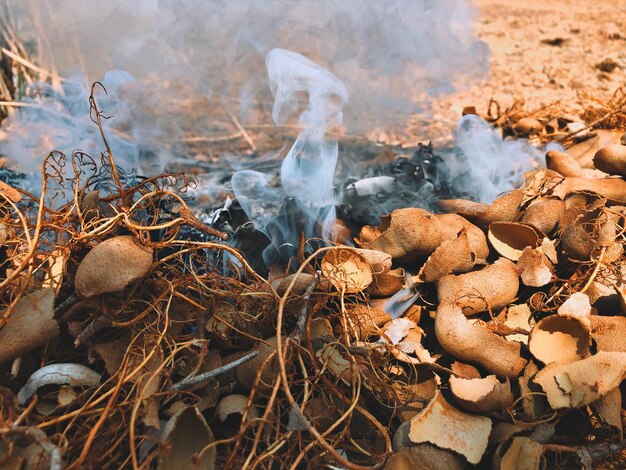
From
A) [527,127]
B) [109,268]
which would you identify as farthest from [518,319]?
[527,127]

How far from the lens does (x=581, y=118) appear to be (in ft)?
13.0

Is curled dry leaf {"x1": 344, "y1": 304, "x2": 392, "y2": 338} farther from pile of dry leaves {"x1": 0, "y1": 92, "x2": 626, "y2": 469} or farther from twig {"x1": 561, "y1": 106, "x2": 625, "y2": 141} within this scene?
twig {"x1": 561, "y1": 106, "x2": 625, "y2": 141}

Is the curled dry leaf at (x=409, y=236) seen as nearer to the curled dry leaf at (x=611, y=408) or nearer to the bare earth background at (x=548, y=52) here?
the curled dry leaf at (x=611, y=408)

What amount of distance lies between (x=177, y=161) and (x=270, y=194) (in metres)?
1.16

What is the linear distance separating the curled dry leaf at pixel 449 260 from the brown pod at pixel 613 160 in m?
1.09

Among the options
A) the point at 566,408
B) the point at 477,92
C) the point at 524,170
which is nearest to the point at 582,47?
the point at 477,92

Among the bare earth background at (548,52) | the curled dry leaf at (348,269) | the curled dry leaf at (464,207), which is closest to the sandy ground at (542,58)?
the bare earth background at (548,52)

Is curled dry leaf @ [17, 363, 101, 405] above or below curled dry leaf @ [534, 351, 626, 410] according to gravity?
above

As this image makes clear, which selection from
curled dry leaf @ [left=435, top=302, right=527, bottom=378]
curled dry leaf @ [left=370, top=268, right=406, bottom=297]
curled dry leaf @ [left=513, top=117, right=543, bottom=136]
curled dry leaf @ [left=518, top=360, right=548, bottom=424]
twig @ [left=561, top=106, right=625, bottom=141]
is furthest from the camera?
curled dry leaf @ [left=513, top=117, right=543, bottom=136]

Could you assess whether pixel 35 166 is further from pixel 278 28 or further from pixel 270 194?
pixel 278 28

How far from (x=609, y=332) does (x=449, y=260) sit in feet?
1.90

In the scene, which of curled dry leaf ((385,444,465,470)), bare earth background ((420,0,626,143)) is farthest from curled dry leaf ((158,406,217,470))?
bare earth background ((420,0,626,143))

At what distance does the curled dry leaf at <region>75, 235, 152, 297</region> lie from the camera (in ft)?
5.37

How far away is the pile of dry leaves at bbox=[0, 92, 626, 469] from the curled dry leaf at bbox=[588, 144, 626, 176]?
0.60 metres
